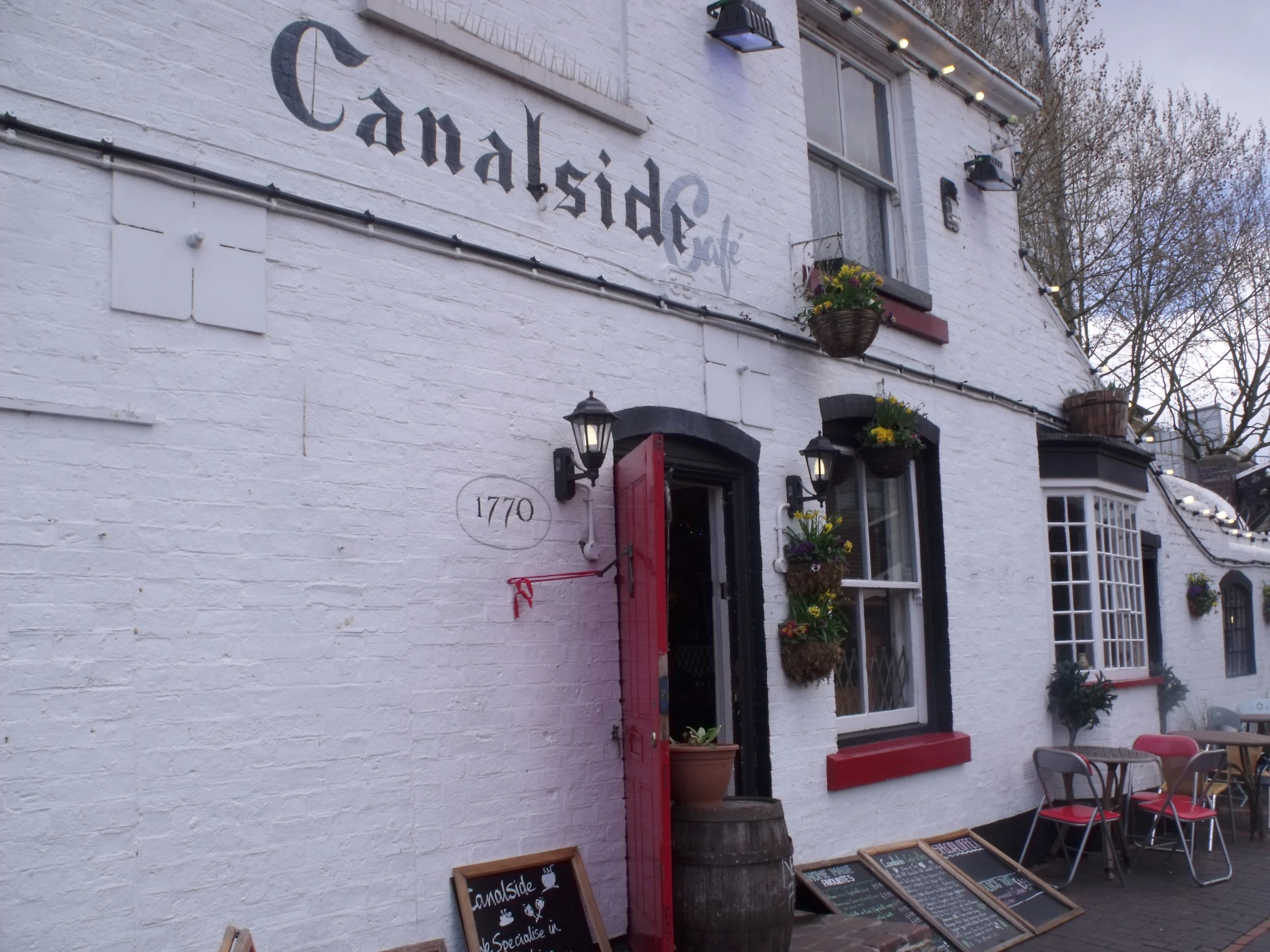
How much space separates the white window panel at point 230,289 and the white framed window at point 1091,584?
7038 mm

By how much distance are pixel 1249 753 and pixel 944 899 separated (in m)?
4.55

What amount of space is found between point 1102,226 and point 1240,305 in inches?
119

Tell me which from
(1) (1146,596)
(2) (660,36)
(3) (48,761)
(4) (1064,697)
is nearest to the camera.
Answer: (3) (48,761)

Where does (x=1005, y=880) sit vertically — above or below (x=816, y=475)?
below

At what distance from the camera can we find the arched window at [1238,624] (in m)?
13.9

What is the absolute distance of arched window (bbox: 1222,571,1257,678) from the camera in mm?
13852

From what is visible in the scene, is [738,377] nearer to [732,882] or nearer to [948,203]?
[732,882]

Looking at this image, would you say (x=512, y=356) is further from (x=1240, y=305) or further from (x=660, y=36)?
(x=1240, y=305)

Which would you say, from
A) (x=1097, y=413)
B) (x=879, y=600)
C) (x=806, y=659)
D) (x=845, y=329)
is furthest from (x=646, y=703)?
(x=1097, y=413)

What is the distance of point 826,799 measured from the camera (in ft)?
22.5

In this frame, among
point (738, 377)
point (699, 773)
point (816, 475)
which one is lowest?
point (699, 773)

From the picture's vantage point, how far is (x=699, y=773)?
556cm

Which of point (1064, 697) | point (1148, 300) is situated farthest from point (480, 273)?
point (1148, 300)

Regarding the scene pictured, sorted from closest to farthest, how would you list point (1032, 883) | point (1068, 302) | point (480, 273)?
point (480, 273)
point (1032, 883)
point (1068, 302)
